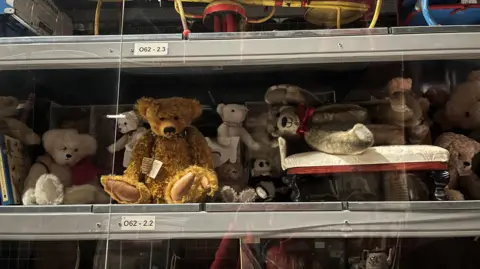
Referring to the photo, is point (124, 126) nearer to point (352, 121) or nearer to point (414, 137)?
point (352, 121)

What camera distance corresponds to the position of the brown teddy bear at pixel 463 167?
1.05 meters

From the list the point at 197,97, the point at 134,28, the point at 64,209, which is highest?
the point at 134,28

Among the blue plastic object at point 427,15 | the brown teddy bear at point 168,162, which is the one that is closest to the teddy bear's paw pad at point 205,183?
the brown teddy bear at point 168,162

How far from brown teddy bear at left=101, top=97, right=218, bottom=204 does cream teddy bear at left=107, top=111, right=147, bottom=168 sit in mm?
47

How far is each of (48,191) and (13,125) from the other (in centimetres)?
25

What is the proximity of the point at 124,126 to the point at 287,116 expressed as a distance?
378 millimetres

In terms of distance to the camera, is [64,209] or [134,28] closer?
[64,209]

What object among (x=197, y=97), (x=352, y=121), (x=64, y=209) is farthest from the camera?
(x=197, y=97)

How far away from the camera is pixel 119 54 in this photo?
3.21ft

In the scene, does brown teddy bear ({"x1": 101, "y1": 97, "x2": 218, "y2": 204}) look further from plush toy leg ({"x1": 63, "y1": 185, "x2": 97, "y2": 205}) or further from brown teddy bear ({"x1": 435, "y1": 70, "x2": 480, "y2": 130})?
brown teddy bear ({"x1": 435, "y1": 70, "x2": 480, "y2": 130})

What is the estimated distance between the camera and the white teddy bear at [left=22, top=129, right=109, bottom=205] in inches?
40.9

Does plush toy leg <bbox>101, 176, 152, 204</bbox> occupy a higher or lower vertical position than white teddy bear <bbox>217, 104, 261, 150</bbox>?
lower

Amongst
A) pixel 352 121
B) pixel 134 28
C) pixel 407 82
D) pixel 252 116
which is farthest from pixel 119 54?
pixel 407 82

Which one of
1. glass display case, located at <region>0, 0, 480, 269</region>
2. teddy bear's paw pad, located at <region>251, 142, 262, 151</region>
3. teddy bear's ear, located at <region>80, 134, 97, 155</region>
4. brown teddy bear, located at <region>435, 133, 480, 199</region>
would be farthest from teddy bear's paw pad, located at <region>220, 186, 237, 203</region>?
brown teddy bear, located at <region>435, 133, 480, 199</region>
